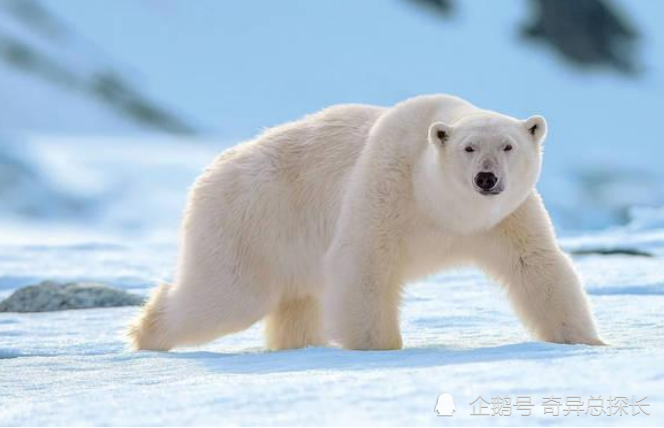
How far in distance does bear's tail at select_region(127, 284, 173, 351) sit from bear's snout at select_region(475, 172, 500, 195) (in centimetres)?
160

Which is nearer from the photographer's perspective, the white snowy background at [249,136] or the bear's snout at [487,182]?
the white snowy background at [249,136]

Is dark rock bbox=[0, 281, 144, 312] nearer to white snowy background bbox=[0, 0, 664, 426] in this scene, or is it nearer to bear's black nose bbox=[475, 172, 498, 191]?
white snowy background bbox=[0, 0, 664, 426]

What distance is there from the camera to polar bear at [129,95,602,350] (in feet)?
15.1

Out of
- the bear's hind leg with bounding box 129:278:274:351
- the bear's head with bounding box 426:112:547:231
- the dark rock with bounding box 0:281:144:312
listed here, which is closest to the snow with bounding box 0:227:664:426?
Answer: the bear's hind leg with bounding box 129:278:274:351

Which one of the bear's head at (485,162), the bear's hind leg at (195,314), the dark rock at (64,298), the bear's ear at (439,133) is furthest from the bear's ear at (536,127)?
the dark rock at (64,298)

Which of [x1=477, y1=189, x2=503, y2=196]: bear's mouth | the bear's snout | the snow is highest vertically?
the bear's snout

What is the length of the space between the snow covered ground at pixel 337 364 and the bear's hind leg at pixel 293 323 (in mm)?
166

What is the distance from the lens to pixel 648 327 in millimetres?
5070

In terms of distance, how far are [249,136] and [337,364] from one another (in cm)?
1522

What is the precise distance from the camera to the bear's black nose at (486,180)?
433 cm

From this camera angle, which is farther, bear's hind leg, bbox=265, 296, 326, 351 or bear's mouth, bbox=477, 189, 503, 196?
bear's hind leg, bbox=265, 296, 326, 351

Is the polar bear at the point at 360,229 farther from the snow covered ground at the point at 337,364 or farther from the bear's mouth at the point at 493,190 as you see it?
the snow covered ground at the point at 337,364

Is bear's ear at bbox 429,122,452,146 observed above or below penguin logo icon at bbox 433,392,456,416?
above

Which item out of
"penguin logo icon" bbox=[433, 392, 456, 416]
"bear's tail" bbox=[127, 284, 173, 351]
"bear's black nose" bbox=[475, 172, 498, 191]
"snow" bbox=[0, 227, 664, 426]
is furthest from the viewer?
"bear's tail" bbox=[127, 284, 173, 351]
